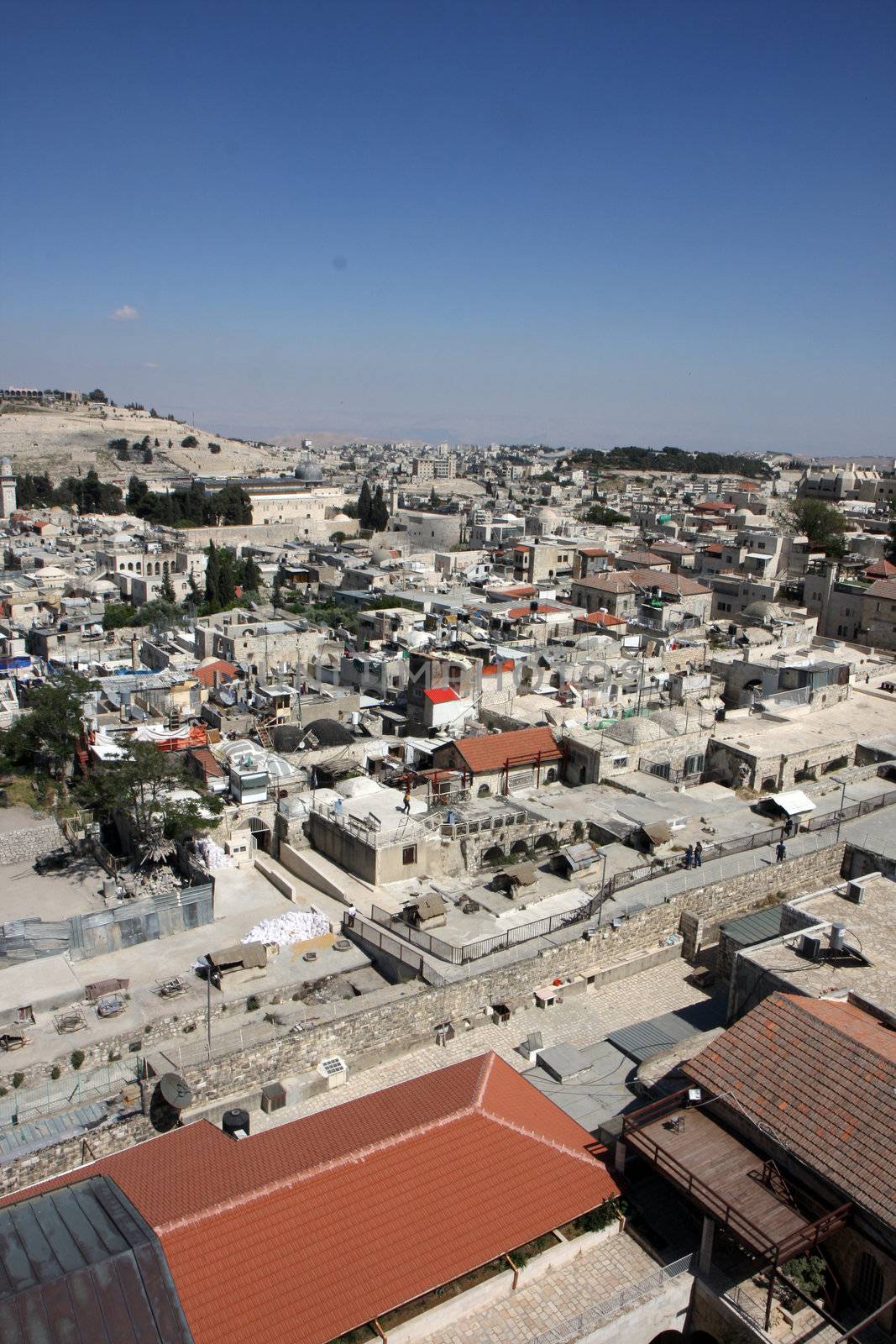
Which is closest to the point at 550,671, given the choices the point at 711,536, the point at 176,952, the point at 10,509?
the point at 176,952

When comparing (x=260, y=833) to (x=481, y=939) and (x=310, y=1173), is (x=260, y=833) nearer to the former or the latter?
(x=481, y=939)

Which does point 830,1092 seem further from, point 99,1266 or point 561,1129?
point 99,1266

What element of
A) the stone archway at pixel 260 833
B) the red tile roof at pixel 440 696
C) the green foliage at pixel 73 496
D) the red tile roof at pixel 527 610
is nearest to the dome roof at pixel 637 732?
the red tile roof at pixel 440 696

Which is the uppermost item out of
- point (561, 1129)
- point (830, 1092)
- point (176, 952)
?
point (830, 1092)

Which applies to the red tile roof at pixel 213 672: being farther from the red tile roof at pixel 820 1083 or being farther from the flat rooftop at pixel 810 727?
the red tile roof at pixel 820 1083

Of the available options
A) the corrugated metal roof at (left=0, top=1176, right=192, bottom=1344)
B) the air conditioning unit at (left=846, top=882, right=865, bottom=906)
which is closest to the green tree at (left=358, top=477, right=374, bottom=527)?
the air conditioning unit at (left=846, top=882, right=865, bottom=906)

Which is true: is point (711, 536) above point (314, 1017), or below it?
above

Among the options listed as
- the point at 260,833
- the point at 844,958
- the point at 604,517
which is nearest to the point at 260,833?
the point at 260,833

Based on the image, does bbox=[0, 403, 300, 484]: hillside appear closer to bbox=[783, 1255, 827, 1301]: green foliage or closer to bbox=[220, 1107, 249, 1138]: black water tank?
bbox=[220, 1107, 249, 1138]: black water tank
